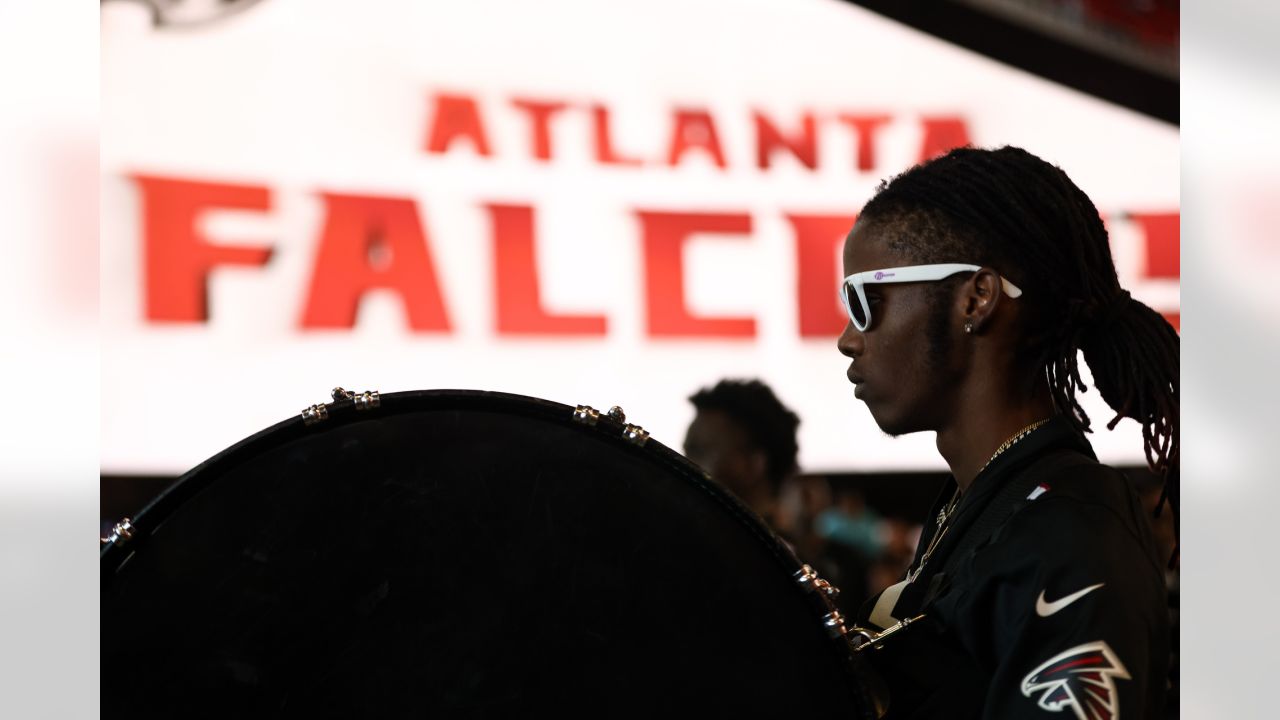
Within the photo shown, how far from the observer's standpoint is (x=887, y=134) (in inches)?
248

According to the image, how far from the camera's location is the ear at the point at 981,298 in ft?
4.86

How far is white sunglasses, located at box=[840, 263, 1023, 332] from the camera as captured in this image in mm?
1490

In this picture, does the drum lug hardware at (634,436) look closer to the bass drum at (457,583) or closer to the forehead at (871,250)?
the bass drum at (457,583)

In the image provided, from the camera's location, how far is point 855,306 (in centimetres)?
155

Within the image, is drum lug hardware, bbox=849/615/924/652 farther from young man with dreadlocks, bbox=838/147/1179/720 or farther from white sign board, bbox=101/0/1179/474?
white sign board, bbox=101/0/1179/474

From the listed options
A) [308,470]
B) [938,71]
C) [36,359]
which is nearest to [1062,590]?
[308,470]

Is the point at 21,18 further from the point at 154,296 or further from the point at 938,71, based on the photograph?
the point at 938,71

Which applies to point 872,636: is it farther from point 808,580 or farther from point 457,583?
point 457,583

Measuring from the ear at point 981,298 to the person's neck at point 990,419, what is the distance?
0.29 ft

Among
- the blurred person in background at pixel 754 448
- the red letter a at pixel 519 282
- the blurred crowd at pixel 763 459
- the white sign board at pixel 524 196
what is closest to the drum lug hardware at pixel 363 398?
the blurred crowd at pixel 763 459

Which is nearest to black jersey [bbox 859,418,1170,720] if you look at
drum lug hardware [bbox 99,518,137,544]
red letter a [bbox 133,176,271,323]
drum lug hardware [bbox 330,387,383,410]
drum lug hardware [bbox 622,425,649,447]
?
drum lug hardware [bbox 622,425,649,447]

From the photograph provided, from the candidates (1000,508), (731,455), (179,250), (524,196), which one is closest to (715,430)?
(731,455)

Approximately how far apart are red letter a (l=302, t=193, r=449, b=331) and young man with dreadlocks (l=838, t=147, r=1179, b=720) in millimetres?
4012

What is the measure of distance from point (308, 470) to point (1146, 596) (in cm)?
87
